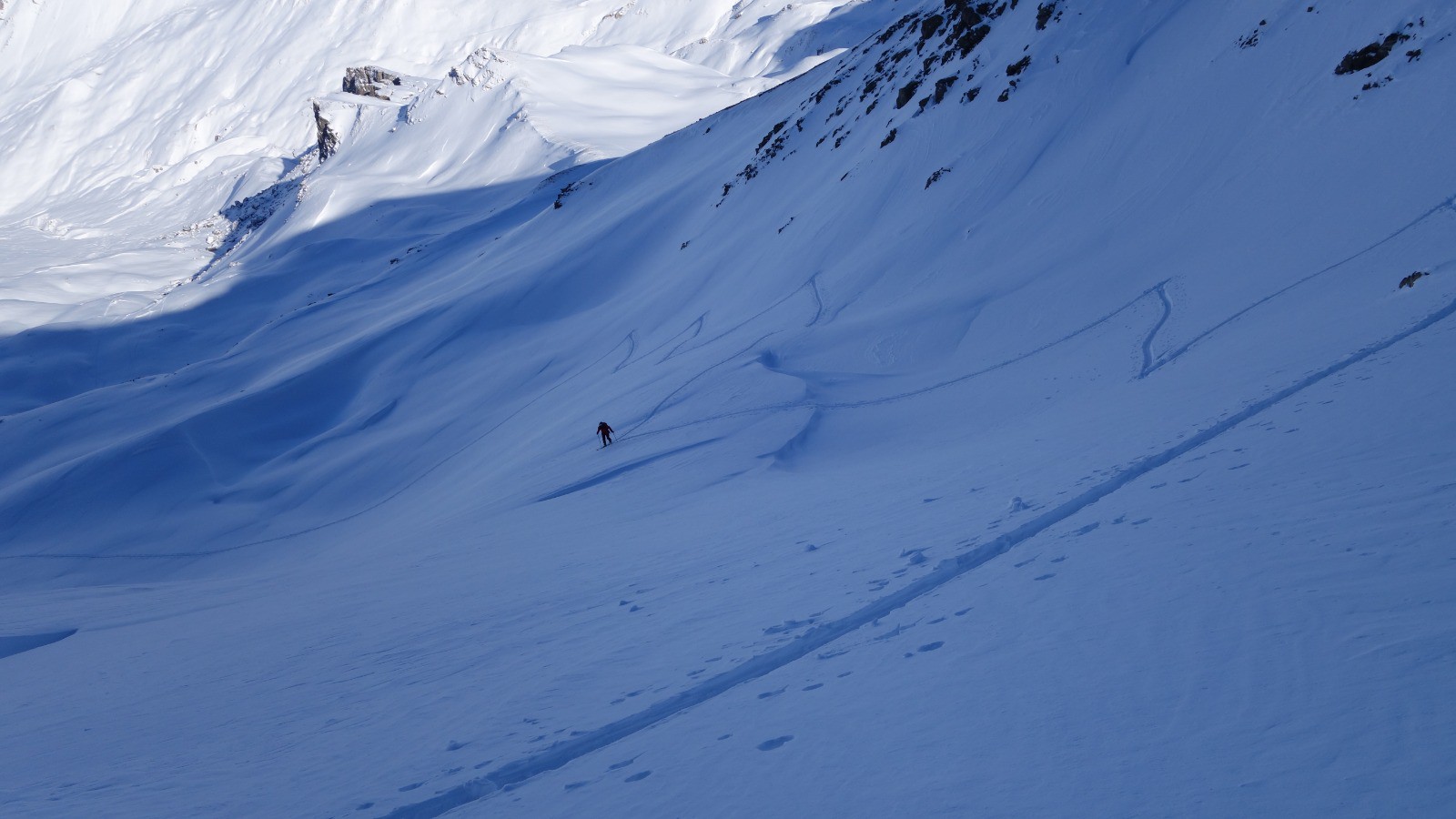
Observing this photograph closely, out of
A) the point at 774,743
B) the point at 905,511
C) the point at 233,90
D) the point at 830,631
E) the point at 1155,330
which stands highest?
the point at 233,90

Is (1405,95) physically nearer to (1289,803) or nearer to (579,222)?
(1289,803)

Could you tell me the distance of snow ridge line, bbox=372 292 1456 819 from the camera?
3807 millimetres

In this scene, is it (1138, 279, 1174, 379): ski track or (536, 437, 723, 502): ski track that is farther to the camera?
(536, 437, 723, 502): ski track

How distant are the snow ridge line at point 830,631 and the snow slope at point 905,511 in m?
0.03

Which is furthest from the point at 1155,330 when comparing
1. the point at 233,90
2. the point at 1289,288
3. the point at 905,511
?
the point at 233,90

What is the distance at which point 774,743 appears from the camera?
3.59 m

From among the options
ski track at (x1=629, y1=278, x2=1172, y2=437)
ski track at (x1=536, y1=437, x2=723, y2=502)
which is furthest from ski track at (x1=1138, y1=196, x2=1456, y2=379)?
ski track at (x1=536, y1=437, x2=723, y2=502)

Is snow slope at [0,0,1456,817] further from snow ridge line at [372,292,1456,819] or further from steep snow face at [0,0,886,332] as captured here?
steep snow face at [0,0,886,332]

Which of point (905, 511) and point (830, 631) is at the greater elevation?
point (905, 511)

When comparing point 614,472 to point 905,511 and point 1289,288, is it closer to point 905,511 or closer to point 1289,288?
point 905,511

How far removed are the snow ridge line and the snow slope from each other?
0.03m

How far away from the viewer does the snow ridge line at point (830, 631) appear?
3.81 metres

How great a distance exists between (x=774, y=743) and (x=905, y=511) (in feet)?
10.4

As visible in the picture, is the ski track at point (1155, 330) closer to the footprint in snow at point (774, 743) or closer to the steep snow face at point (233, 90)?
the footprint in snow at point (774, 743)
